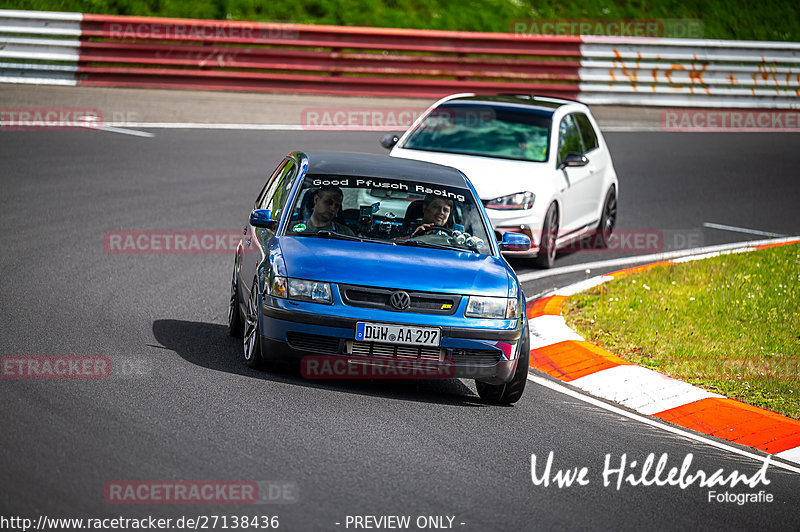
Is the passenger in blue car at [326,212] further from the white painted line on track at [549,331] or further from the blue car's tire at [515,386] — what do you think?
the white painted line on track at [549,331]

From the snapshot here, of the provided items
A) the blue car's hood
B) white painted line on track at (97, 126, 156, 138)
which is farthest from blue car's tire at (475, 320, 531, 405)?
white painted line on track at (97, 126, 156, 138)

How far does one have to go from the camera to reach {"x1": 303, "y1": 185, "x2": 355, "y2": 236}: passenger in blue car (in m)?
8.24

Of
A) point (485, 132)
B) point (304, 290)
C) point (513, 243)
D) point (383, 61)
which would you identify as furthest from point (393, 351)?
point (383, 61)

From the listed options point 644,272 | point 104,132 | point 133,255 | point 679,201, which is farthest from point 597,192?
point 104,132

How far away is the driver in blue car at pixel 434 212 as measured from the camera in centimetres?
853

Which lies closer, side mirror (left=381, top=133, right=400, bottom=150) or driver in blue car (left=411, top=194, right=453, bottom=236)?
driver in blue car (left=411, top=194, right=453, bottom=236)

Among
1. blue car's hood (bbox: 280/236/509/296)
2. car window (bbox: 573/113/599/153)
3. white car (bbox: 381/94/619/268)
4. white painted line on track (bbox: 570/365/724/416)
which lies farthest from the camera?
car window (bbox: 573/113/599/153)

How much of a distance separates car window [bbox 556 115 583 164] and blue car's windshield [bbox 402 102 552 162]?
7.2 inches

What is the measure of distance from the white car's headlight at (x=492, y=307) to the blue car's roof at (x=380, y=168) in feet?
4.75

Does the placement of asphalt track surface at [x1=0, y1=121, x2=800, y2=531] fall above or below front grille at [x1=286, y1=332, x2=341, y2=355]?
below

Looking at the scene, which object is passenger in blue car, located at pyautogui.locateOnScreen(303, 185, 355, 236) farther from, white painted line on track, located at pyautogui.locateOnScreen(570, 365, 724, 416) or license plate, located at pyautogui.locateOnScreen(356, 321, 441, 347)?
white painted line on track, located at pyautogui.locateOnScreen(570, 365, 724, 416)

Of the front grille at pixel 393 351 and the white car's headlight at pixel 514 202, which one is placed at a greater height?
the white car's headlight at pixel 514 202

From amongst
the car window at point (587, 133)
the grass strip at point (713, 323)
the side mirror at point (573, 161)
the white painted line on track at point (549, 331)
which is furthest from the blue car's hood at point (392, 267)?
the car window at point (587, 133)

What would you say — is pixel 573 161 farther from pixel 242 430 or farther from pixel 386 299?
pixel 242 430
